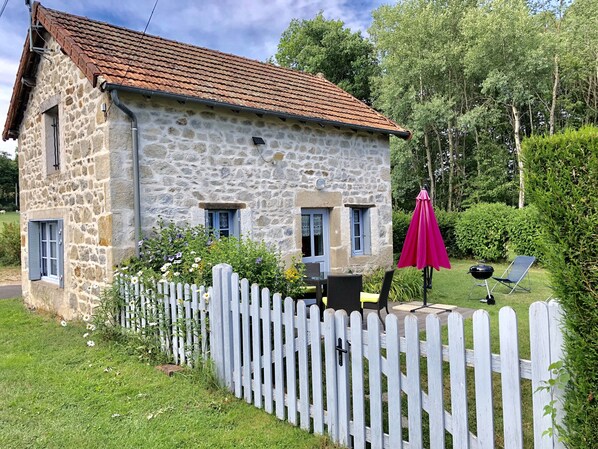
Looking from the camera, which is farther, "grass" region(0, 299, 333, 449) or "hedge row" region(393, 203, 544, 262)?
"hedge row" region(393, 203, 544, 262)

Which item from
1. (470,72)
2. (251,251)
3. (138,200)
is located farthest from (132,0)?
(470,72)

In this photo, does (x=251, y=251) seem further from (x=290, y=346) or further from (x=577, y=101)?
(x=577, y=101)

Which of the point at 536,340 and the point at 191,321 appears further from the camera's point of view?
the point at 191,321

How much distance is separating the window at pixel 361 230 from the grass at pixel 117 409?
611 centimetres

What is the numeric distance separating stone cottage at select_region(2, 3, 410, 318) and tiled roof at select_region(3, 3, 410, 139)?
4cm

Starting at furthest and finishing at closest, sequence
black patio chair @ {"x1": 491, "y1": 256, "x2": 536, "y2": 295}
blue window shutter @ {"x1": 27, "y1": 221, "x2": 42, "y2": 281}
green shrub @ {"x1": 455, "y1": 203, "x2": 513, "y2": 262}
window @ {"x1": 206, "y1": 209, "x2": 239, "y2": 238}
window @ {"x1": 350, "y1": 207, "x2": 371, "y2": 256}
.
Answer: green shrub @ {"x1": 455, "y1": 203, "x2": 513, "y2": 262}
window @ {"x1": 350, "y1": 207, "x2": 371, "y2": 256}
black patio chair @ {"x1": 491, "y1": 256, "x2": 536, "y2": 295}
blue window shutter @ {"x1": 27, "y1": 221, "x2": 42, "y2": 281}
window @ {"x1": 206, "y1": 209, "x2": 239, "y2": 238}

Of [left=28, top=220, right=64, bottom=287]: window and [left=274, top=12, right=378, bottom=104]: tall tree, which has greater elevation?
[left=274, top=12, right=378, bottom=104]: tall tree

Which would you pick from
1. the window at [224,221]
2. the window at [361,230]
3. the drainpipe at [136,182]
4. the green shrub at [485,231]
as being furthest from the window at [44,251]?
the green shrub at [485,231]

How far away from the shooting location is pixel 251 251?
5.28 metres

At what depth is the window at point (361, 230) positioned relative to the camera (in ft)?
34.1

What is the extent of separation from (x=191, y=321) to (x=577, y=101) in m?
21.7

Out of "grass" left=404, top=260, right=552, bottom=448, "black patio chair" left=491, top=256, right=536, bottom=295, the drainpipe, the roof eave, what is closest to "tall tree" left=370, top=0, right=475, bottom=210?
"grass" left=404, top=260, right=552, bottom=448

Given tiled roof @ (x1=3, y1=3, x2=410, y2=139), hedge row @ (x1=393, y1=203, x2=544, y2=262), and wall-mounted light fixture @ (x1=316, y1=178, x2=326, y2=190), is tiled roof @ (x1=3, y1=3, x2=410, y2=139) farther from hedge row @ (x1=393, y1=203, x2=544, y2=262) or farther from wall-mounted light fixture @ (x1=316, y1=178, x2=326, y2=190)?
hedge row @ (x1=393, y1=203, x2=544, y2=262)

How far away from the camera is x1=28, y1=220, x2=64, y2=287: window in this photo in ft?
28.7
